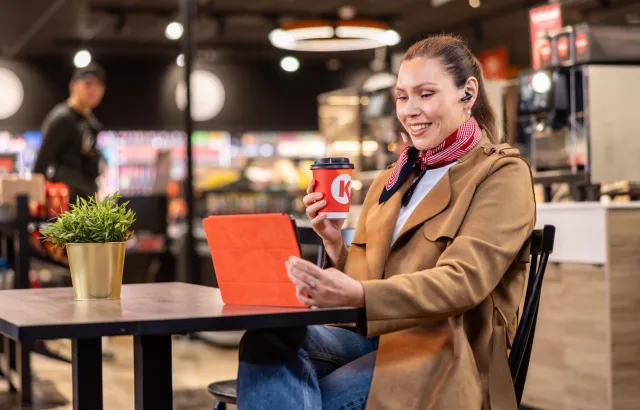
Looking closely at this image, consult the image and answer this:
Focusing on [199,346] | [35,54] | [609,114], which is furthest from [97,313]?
[35,54]

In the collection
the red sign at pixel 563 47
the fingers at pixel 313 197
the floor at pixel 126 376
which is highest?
the red sign at pixel 563 47

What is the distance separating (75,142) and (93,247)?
475 cm

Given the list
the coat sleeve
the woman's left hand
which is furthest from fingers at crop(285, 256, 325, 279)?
the coat sleeve

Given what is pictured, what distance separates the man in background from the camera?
646cm

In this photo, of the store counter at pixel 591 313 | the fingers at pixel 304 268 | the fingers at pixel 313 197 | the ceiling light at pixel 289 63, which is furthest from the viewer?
the ceiling light at pixel 289 63

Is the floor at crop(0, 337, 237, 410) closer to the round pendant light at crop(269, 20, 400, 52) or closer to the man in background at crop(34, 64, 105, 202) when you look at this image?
the man in background at crop(34, 64, 105, 202)

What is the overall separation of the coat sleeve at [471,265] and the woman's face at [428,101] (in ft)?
0.53

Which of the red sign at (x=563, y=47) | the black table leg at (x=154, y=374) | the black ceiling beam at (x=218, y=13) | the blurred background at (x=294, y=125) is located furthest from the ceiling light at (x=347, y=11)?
the black table leg at (x=154, y=374)

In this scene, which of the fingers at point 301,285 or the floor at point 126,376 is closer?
the fingers at point 301,285

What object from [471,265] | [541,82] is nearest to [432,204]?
[471,265]

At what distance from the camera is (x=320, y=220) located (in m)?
1.91

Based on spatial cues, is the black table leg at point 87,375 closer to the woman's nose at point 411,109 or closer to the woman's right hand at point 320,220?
the woman's right hand at point 320,220

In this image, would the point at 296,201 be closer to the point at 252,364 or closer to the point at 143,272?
the point at 143,272

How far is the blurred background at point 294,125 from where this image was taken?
4.23 metres
